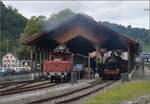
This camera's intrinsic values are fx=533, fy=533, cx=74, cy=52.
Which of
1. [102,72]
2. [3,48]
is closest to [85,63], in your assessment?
[102,72]

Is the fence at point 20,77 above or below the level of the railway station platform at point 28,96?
above

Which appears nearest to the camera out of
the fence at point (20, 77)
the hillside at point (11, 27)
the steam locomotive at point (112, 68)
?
the fence at point (20, 77)

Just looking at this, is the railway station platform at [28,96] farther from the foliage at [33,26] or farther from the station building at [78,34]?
the foliage at [33,26]


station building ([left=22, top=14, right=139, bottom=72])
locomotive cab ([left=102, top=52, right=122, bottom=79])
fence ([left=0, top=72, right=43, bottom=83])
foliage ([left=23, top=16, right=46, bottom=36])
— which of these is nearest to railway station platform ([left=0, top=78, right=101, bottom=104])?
fence ([left=0, top=72, right=43, bottom=83])

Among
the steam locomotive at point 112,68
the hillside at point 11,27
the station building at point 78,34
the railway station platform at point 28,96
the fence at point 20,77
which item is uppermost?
the hillside at point 11,27

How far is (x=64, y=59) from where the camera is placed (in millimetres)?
50500

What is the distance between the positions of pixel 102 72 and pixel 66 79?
9.14 m

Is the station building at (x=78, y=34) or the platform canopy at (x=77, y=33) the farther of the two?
the platform canopy at (x=77, y=33)

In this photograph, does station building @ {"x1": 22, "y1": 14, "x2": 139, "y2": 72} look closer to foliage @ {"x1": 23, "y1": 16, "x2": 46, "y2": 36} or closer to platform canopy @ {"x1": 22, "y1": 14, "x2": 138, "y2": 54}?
platform canopy @ {"x1": 22, "y1": 14, "x2": 138, "y2": 54}

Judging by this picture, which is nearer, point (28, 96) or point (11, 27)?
point (28, 96)

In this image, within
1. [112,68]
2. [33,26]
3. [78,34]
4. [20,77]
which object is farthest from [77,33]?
[33,26]

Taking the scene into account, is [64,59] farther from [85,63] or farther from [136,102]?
[136,102]

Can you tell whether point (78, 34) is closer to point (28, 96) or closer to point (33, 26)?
point (28, 96)

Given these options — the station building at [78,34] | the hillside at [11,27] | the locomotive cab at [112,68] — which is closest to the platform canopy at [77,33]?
the station building at [78,34]
